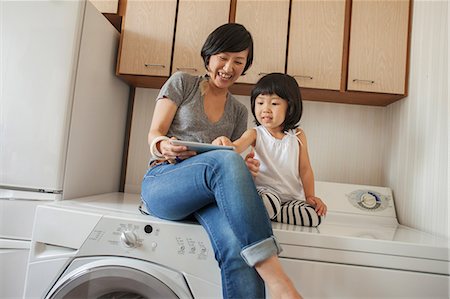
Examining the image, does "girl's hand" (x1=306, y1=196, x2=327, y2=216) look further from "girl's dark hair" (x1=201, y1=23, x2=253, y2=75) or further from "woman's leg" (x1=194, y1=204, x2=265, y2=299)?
"girl's dark hair" (x1=201, y1=23, x2=253, y2=75)

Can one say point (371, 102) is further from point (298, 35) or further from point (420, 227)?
point (420, 227)

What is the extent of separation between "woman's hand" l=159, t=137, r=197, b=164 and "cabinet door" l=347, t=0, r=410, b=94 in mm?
950

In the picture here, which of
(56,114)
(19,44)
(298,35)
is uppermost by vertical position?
(298,35)

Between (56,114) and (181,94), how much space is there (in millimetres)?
479

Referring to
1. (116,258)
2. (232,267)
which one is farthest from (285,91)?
(116,258)

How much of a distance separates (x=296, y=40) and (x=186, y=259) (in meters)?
1.14

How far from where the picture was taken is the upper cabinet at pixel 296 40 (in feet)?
5.35

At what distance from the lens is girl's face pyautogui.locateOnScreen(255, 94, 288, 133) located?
4.36 feet

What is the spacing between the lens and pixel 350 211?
1651 mm

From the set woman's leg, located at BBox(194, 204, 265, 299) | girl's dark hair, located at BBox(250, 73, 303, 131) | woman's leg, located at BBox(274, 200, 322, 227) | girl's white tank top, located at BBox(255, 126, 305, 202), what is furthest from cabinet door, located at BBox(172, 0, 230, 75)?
woman's leg, located at BBox(194, 204, 265, 299)

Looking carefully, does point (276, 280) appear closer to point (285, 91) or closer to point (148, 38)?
point (285, 91)

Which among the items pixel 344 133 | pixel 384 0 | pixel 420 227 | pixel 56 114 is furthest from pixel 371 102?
pixel 56 114

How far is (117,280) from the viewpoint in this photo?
→ 1032mm

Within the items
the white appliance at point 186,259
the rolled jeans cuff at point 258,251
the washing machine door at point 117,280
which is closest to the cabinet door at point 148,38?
the white appliance at point 186,259
